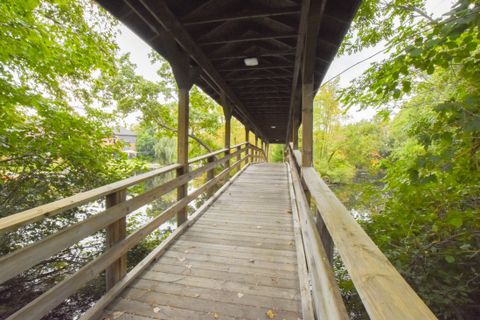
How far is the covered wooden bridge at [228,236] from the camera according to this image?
1148 millimetres

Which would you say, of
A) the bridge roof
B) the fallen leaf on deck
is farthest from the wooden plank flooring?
the bridge roof

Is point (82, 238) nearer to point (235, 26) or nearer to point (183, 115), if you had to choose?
point (183, 115)

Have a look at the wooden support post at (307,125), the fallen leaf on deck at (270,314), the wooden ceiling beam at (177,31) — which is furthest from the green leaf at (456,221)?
the wooden ceiling beam at (177,31)

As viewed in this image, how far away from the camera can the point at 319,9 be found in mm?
2621

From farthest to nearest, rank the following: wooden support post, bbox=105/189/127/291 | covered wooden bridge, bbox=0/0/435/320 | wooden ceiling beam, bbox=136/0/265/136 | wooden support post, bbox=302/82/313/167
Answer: wooden support post, bbox=302/82/313/167 → wooden ceiling beam, bbox=136/0/265/136 → wooden support post, bbox=105/189/127/291 → covered wooden bridge, bbox=0/0/435/320

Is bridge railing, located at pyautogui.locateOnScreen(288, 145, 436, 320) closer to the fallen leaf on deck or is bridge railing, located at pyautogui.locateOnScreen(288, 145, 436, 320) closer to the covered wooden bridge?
the covered wooden bridge

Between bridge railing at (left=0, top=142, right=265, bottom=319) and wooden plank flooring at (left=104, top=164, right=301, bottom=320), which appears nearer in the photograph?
bridge railing at (left=0, top=142, right=265, bottom=319)

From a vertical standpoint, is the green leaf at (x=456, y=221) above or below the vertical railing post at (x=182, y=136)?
below

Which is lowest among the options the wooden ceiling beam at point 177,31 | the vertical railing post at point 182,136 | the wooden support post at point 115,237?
the wooden support post at point 115,237

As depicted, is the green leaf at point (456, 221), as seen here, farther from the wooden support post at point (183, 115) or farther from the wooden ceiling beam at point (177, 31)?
the wooden ceiling beam at point (177, 31)

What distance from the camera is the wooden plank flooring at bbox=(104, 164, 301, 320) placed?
6.26ft

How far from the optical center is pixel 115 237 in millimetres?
2129

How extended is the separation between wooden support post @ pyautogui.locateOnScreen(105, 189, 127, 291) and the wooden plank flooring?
160mm

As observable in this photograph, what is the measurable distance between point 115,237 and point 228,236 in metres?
1.59
